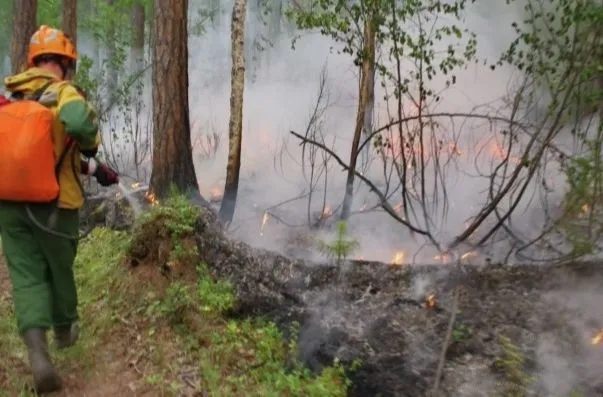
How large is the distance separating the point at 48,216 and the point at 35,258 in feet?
0.94

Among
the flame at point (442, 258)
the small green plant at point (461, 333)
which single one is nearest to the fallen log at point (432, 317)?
the small green plant at point (461, 333)

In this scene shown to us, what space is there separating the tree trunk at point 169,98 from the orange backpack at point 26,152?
4.23m

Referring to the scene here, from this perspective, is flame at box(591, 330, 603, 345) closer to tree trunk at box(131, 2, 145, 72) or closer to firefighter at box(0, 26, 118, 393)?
firefighter at box(0, 26, 118, 393)

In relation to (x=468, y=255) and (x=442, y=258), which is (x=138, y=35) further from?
(x=468, y=255)

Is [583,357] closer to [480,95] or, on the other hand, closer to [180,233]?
[180,233]

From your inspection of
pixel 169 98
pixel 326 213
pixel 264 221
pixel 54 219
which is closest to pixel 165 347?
pixel 54 219

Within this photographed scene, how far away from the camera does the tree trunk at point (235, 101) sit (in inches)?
321

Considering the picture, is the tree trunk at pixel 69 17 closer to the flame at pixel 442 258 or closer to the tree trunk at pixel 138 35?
the tree trunk at pixel 138 35

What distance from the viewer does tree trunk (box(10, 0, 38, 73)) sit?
36.8 ft

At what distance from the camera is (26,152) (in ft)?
10.9

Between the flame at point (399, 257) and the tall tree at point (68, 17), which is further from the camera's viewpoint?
the tall tree at point (68, 17)

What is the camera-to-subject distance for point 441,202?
909cm

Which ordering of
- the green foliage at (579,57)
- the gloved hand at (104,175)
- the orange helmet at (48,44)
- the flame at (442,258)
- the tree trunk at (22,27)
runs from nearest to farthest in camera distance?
1. the orange helmet at (48,44)
2. the gloved hand at (104,175)
3. the green foliage at (579,57)
4. the flame at (442,258)
5. the tree trunk at (22,27)

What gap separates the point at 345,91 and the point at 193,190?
33.0 feet
